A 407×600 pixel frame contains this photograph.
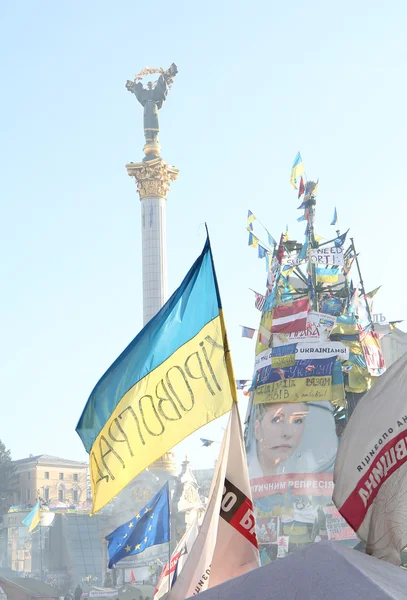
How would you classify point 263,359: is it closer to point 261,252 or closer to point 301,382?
point 301,382

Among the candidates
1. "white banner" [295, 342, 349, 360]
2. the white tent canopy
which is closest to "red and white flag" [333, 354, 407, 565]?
the white tent canopy

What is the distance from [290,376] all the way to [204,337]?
127ft

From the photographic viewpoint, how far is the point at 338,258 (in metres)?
50.5

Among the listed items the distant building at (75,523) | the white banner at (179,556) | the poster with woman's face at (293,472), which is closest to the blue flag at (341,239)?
the poster with woman's face at (293,472)

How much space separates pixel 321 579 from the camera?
5.66 meters

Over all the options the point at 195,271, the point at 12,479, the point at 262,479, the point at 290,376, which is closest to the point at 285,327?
the point at 290,376

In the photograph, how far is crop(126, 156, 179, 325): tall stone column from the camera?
7538 centimetres

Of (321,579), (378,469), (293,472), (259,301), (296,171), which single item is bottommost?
(321,579)

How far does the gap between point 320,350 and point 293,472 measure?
6.22 meters

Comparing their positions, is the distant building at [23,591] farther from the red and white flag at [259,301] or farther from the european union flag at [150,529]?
the european union flag at [150,529]

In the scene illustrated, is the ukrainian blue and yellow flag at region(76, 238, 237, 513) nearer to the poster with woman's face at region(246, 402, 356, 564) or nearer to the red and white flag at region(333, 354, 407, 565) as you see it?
the red and white flag at region(333, 354, 407, 565)

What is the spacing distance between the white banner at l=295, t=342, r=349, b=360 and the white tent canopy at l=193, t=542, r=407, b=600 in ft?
135

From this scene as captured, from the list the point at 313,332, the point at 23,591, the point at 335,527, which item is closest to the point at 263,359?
the point at 313,332

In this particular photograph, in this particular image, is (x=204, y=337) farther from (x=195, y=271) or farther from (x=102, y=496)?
(x=102, y=496)
